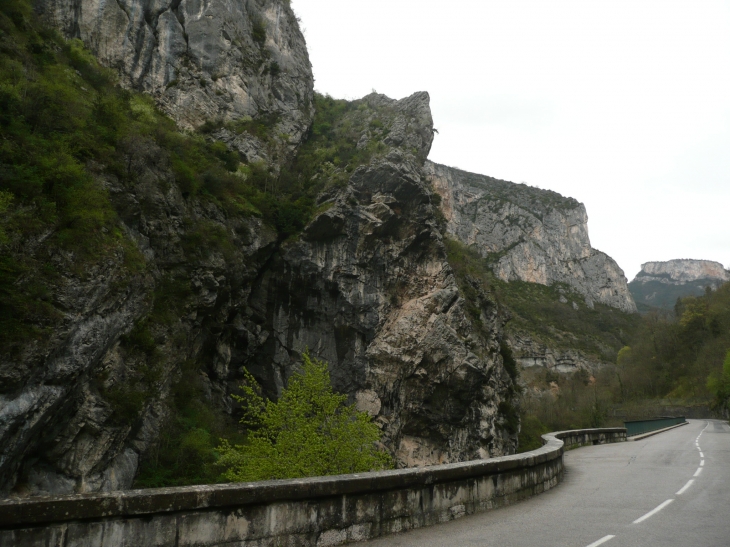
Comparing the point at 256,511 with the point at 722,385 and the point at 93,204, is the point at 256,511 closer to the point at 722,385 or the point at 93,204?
the point at 93,204

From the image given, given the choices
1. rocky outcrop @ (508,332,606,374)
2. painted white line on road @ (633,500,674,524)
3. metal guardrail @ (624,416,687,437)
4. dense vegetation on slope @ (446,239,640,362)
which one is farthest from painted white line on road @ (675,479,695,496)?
rocky outcrop @ (508,332,606,374)

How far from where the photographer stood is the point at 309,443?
387 inches

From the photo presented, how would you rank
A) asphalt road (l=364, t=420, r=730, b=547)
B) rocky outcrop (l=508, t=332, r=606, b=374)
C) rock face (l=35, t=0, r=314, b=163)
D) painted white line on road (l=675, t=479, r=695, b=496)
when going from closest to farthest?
1. asphalt road (l=364, t=420, r=730, b=547)
2. painted white line on road (l=675, t=479, r=695, b=496)
3. rock face (l=35, t=0, r=314, b=163)
4. rocky outcrop (l=508, t=332, r=606, b=374)

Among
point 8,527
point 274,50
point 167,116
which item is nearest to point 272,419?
point 8,527

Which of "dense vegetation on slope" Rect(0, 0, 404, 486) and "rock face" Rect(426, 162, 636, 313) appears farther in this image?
"rock face" Rect(426, 162, 636, 313)

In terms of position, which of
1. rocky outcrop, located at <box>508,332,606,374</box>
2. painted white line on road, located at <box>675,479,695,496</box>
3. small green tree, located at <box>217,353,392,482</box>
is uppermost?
rocky outcrop, located at <box>508,332,606,374</box>

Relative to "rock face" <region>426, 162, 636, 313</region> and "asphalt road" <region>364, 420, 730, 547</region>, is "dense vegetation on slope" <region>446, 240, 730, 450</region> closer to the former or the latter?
"rock face" <region>426, 162, 636, 313</region>

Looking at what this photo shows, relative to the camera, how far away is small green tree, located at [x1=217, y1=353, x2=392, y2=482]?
30.6ft

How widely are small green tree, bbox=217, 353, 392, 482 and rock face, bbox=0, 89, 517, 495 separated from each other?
650 centimetres

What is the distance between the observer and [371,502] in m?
5.85

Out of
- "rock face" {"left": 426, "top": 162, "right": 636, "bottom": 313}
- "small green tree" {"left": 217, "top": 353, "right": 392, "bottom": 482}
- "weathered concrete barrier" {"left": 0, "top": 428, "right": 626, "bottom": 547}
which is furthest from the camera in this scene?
"rock face" {"left": 426, "top": 162, "right": 636, "bottom": 313}

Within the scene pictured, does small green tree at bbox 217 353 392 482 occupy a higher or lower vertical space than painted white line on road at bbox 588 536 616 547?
higher

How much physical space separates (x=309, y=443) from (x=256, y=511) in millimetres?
5021

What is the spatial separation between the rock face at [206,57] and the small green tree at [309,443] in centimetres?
2695
